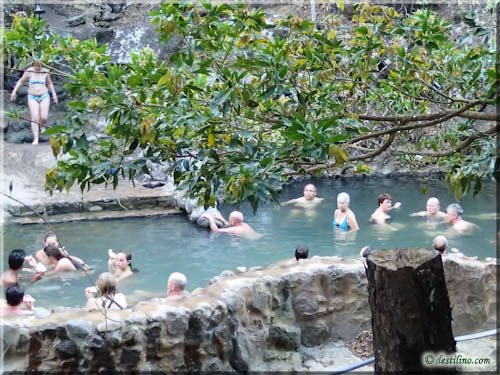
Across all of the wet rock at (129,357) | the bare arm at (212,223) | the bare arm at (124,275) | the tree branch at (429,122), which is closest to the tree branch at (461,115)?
the tree branch at (429,122)

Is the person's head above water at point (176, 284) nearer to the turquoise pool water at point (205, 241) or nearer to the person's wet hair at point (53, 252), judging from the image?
the turquoise pool water at point (205, 241)

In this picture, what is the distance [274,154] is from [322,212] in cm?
790

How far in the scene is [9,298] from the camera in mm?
5211

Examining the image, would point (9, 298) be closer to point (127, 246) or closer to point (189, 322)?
point (189, 322)

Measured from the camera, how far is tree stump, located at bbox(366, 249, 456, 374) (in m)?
2.99

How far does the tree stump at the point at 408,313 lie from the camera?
9.80ft

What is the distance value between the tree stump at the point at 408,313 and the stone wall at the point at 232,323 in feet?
6.85

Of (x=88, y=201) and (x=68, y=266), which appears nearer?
(x=68, y=266)

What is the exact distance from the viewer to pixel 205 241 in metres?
9.05

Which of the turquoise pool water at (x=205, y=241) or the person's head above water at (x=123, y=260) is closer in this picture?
the person's head above water at (x=123, y=260)

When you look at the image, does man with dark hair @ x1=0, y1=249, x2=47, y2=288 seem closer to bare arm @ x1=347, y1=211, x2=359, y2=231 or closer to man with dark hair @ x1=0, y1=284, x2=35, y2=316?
man with dark hair @ x1=0, y1=284, x2=35, y2=316

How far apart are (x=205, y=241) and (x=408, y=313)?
623cm

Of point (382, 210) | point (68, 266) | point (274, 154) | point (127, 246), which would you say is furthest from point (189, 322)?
point (382, 210)

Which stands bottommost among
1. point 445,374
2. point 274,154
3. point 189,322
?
point 189,322
